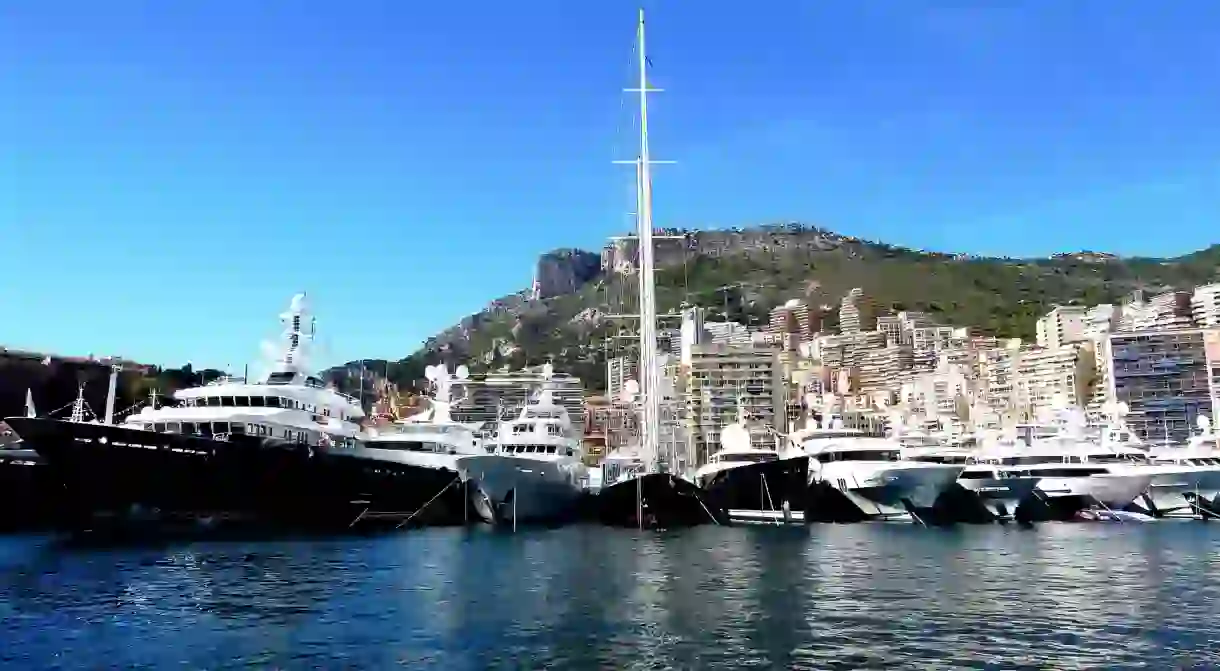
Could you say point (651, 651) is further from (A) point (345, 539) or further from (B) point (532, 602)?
(A) point (345, 539)

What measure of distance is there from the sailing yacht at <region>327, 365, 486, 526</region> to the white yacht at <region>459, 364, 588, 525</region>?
152 cm

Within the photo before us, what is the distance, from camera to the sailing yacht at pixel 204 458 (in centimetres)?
4491

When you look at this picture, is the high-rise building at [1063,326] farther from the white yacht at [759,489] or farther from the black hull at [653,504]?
the black hull at [653,504]

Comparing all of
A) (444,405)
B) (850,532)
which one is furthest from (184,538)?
(850,532)

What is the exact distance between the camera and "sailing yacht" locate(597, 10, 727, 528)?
54.9 metres

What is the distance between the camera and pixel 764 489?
60.3m

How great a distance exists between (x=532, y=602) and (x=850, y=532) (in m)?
31.8

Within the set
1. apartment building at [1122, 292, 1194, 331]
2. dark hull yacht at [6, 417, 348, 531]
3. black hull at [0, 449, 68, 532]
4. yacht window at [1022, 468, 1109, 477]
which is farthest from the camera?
apartment building at [1122, 292, 1194, 331]

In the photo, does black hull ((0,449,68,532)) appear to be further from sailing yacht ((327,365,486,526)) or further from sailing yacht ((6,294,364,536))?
sailing yacht ((327,365,486,526))

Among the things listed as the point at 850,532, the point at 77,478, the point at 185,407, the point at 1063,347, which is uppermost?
the point at 1063,347

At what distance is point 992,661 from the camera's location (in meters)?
17.7

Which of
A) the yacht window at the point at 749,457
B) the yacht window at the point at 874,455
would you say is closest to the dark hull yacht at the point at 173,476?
the yacht window at the point at 749,457

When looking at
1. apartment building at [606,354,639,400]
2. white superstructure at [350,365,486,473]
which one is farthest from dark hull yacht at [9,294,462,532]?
apartment building at [606,354,639,400]

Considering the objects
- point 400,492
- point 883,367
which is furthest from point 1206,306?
point 400,492
